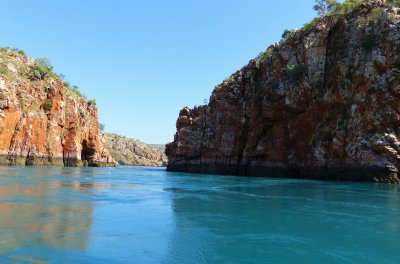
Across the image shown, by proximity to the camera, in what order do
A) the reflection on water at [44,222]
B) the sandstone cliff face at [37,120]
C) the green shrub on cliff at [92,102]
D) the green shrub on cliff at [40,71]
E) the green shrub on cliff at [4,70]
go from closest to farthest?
the reflection on water at [44,222], the sandstone cliff face at [37,120], the green shrub on cliff at [4,70], the green shrub on cliff at [40,71], the green shrub on cliff at [92,102]

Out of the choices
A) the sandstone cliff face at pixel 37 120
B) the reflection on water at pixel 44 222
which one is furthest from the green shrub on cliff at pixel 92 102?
the reflection on water at pixel 44 222

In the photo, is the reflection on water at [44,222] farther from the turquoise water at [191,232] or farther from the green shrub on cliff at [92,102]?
the green shrub on cliff at [92,102]

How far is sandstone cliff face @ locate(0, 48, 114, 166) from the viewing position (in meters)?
62.7

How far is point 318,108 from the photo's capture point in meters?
54.8

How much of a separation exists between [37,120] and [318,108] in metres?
51.4

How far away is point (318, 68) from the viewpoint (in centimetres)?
5569

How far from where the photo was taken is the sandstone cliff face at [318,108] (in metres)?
43.8

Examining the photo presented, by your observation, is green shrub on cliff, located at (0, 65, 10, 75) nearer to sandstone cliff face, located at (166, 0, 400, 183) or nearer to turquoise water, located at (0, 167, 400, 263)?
sandstone cliff face, located at (166, 0, 400, 183)

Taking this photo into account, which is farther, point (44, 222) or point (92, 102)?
point (92, 102)

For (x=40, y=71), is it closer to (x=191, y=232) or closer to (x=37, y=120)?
(x=37, y=120)

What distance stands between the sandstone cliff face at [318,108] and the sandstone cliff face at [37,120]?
28097 millimetres

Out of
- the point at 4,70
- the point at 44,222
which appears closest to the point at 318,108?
the point at 44,222

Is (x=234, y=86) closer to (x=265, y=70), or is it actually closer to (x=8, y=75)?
(x=265, y=70)

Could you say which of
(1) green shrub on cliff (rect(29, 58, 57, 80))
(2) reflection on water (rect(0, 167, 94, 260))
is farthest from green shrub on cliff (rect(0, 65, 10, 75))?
(2) reflection on water (rect(0, 167, 94, 260))
